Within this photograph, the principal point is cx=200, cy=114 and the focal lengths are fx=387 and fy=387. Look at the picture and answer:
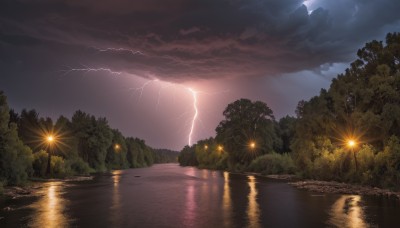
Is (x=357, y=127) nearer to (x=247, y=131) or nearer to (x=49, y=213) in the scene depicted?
(x=49, y=213)

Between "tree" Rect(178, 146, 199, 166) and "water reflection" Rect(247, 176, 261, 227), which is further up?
"tree" Rect(178, 146, 199, 166)

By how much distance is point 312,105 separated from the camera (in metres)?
57.2

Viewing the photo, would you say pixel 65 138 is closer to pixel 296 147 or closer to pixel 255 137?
pixel 255 137

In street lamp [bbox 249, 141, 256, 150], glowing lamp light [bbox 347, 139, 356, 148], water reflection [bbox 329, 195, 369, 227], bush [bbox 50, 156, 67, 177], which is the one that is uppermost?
street lamp [bbox 249, 141, 256, 150]

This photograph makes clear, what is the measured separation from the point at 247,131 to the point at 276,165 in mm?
20337

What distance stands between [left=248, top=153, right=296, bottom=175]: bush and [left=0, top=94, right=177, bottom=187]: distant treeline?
1381 inches

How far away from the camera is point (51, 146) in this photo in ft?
201

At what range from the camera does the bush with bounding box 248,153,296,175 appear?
66.5 m

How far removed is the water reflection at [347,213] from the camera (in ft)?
63.7

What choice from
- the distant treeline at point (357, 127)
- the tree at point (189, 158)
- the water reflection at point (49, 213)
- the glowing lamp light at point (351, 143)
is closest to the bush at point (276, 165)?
the distant treeline at point (357, 127)

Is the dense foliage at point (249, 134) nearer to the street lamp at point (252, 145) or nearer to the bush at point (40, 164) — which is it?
the street lamp at point (252, 145)

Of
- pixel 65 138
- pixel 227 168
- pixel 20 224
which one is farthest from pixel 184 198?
pixel 227 168

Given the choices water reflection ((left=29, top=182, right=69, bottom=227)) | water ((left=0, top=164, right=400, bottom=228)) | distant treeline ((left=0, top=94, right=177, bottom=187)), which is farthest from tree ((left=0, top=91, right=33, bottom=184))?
water reflection ((left=29, top=182, right=69, bottom=227))

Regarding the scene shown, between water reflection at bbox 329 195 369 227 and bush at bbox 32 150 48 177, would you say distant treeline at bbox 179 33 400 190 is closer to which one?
water reflection at bbox 329 195 369 227
